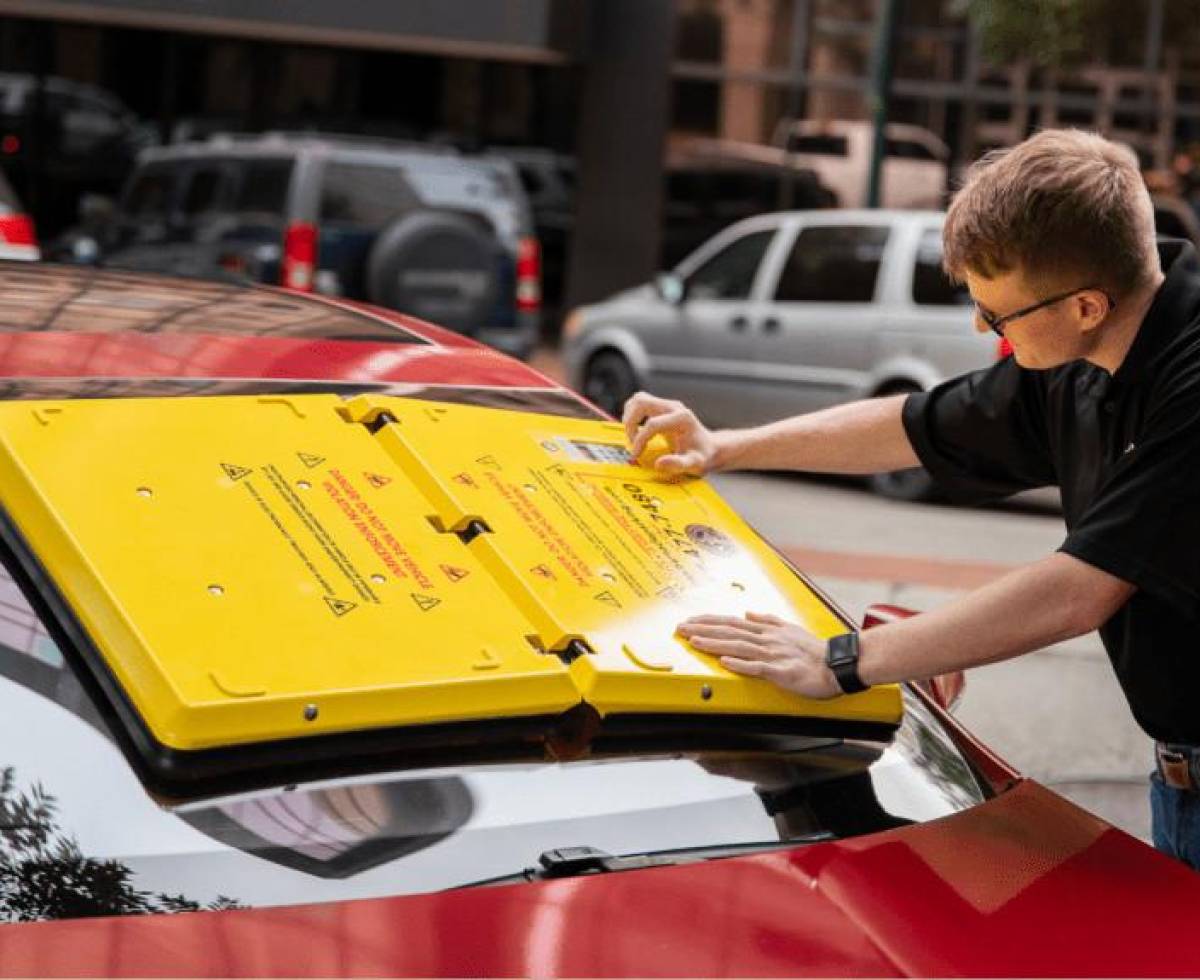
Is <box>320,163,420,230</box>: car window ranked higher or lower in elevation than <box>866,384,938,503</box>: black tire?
higher

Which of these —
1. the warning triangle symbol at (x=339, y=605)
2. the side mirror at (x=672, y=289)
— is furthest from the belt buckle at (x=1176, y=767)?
the side mirror at (x=672, y=289)

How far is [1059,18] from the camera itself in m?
16.6

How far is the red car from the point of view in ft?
6.15

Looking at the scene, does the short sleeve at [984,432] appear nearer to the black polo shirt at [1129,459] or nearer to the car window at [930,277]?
the black polo shirt at [1129,459]

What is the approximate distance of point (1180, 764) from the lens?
2721 mm

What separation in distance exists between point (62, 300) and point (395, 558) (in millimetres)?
757

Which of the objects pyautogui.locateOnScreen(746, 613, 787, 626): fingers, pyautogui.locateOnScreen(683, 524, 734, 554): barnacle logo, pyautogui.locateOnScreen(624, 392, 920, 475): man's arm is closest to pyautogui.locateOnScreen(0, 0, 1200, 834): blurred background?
pyautogui.locateOnScreen(624, 392, 920, 475): man's arm

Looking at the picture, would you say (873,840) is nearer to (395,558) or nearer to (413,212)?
(395,558)

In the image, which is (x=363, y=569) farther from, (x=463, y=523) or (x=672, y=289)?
(x=672, y=289)

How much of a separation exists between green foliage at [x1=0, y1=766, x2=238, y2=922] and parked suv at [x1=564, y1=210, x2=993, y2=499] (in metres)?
9.97

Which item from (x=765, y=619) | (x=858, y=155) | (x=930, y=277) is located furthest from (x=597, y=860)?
(x=858, y=155)

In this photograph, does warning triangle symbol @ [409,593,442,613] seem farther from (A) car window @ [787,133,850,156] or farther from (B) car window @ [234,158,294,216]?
(A) car window @ [787,133,850,156]

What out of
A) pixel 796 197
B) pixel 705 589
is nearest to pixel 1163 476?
pixel 705 589

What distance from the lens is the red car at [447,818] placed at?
6.15 feet
